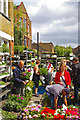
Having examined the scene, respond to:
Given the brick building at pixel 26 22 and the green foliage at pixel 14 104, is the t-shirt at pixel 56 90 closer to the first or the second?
the green foliage at pixel 14 104

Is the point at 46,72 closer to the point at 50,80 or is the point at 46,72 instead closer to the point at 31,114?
the point at 50,80

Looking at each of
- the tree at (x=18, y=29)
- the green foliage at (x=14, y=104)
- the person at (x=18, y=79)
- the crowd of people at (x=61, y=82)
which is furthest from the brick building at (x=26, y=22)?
the green foliage at (x=14, y=104)

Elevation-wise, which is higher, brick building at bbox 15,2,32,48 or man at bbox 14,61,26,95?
brick building at bbox 15,2,32,48

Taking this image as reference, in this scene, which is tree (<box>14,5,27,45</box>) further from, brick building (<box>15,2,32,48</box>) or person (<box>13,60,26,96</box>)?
person (<box>13,60,26,96</box>)

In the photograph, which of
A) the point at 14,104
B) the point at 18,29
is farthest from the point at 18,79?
the point at 18,29

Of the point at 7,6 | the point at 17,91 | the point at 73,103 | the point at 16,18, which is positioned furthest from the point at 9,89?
the point at 16,18

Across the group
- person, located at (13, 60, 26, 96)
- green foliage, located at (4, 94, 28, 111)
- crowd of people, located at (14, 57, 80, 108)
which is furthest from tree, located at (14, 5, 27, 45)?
green foliage, located at (4, 94, 28, 111)

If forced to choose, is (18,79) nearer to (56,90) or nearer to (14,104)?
(14,104)

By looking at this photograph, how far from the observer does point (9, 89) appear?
16.4 ft

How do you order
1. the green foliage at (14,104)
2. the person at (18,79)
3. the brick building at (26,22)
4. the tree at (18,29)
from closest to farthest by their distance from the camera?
the green foliage at (14,104) → the person at (18,79) → the brick building at (26,22) → the tree at (18,29)

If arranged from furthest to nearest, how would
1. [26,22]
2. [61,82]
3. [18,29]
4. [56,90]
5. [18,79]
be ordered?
1. [18,29]
2. [26,22]
3. [18,79]
4. [61,82]
5. [56,90]

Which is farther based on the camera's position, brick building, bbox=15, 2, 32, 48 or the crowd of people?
brick building, bbox=15, 2, 32, 48

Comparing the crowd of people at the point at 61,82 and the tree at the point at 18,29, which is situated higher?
the tree at the point at 18,29

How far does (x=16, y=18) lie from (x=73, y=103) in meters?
8.06
